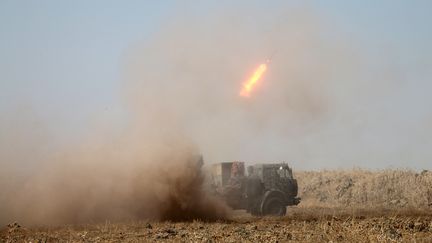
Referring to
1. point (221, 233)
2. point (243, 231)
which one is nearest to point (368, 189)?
point (243, 231)

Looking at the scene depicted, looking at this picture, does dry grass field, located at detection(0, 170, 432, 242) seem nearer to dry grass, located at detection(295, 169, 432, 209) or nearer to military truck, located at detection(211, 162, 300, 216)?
military truck, located at detection(211, 162, 300, 216)

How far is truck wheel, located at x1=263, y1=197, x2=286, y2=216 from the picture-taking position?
83.8ft

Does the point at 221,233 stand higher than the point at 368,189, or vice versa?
the point at 368,189

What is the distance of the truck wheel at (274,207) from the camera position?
25.5 m

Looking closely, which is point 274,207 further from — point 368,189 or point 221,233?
point 368,189

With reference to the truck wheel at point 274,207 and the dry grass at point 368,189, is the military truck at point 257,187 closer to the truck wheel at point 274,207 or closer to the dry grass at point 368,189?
the truck wheel at point 274,207

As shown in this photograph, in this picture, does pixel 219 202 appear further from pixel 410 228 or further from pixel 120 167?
pixel 410 228

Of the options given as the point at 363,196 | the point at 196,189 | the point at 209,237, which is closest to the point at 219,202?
the point at 196,189

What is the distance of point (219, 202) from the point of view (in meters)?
24.3

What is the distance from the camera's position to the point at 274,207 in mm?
25734

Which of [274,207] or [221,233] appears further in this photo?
[274,207]

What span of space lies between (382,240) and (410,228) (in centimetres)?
518

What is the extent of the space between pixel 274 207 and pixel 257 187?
1221mm

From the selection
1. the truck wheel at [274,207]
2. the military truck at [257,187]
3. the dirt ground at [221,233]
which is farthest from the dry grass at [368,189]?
the dirt ground at [221,233]
